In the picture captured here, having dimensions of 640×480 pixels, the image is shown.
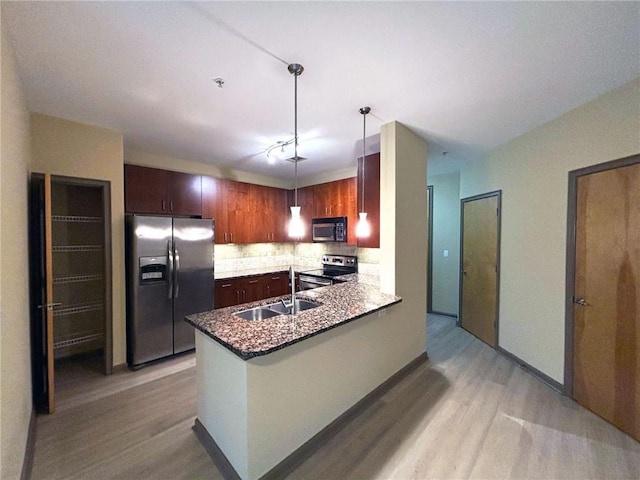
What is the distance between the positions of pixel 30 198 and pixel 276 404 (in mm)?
2737

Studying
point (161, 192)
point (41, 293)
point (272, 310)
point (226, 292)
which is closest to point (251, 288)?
point (226, 292)

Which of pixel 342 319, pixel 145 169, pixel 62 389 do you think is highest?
pixel 145 169

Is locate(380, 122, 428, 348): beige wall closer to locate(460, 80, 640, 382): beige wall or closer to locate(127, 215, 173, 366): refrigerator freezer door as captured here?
locate(460, 80, 640, 382): beige wall

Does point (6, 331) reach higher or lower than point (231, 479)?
higher

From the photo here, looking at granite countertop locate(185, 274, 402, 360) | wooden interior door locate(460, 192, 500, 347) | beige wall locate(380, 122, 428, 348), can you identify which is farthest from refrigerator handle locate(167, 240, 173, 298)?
wooden interior door locate(460, 192, 500, 347)

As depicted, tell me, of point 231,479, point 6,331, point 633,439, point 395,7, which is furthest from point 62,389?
point 633,439

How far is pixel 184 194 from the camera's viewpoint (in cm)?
379

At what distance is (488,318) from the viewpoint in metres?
3.65

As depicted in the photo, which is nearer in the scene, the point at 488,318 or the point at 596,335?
the point at 596,335

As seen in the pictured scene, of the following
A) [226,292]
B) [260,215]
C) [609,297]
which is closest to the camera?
[609,297]

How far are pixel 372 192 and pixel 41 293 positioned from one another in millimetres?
3304

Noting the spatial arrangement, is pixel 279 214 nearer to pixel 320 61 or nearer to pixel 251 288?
pixel 251 288

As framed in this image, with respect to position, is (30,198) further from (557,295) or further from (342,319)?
(557,295)

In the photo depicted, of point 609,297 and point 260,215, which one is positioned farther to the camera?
point 260,215
